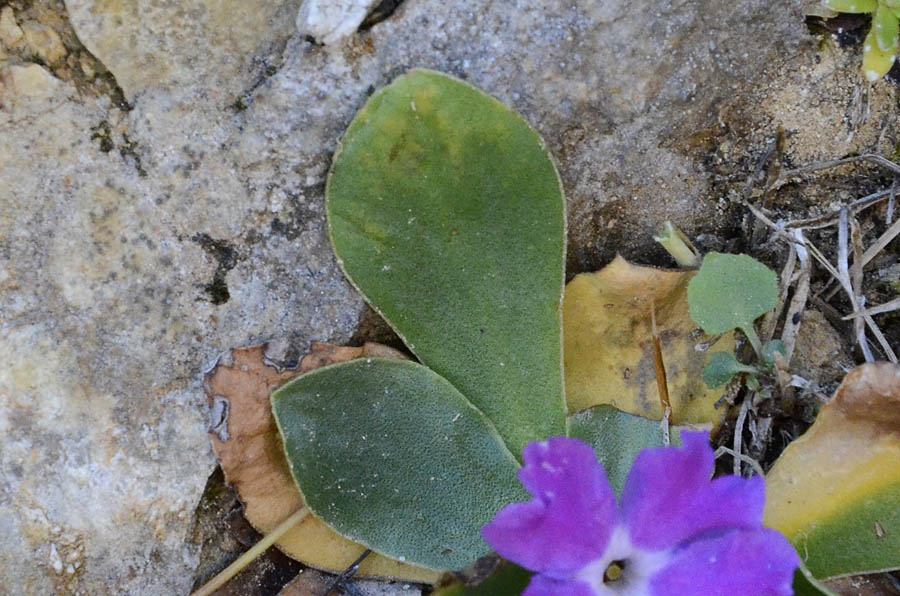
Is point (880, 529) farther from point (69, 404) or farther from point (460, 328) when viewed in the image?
point (69, 404)

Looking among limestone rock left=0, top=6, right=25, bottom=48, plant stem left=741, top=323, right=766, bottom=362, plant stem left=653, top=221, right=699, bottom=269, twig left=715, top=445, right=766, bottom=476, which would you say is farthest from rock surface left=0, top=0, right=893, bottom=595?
twig left=715, top=445, right=766, bottom=476

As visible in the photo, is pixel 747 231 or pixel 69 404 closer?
pixel 69 404

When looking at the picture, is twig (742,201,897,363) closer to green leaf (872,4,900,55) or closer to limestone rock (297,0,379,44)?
green leaf (872,4,900,55)

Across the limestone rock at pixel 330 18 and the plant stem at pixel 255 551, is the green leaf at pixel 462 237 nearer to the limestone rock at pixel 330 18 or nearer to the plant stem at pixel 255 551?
the limestone rock at pixel 330 18

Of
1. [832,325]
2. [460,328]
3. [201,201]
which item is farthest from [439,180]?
[832,325]

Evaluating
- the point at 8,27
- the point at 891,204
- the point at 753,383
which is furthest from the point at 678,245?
the point at 8,27
